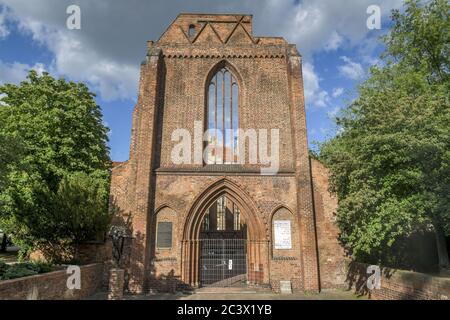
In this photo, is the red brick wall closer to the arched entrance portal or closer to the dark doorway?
the arched entrance portal

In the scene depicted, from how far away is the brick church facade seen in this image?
12562 millimetres

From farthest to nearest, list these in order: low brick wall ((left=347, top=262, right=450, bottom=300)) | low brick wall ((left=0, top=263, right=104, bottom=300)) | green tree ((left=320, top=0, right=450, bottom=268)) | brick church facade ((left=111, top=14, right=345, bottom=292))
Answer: brick church facade ((left=111, top=14, right=345, bottom=292)) < green tree ((left=320, top=0, right=450, bottom=268)) < low brick wall ((left=347, top=262, right=450, bottom=300)) < low brick wall ((left=0, top=263, right=104, bottom=300))

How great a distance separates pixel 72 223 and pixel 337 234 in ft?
35.0

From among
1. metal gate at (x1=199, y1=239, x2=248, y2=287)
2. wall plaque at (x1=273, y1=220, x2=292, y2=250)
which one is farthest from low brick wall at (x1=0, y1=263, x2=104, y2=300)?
wall plaque at (x1=273, y1=220, x2=292, y2=250)

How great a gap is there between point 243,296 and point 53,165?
1112 centimetres

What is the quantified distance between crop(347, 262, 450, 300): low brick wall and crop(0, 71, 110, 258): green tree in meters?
10.3

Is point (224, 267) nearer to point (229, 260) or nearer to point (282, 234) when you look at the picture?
point (229, 260)

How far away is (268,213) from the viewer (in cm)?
1320

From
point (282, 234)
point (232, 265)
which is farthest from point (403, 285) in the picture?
point (232, 265)

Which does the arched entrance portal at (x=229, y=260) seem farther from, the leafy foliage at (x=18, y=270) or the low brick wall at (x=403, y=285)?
the leafy foliage at (x=18, y=270)

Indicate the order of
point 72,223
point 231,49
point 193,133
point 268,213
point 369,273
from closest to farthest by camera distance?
point 369,273 → point 72,223 → point 268,213 → point 193,133 → point 231,49

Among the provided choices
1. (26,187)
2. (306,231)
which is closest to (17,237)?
(26,187)

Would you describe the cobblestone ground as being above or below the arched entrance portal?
below

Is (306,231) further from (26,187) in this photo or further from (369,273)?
(26,187)
